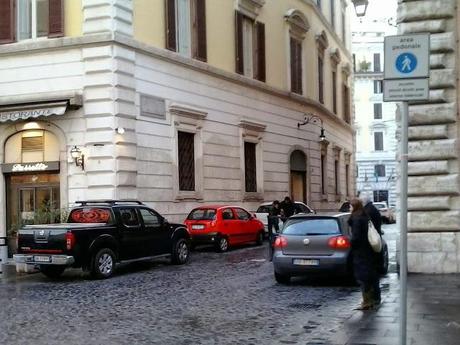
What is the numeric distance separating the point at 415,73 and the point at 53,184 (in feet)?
58.1

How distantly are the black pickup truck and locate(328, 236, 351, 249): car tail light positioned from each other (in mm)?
5437

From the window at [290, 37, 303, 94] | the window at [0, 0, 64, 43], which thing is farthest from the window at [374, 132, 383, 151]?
the window at [0, 0, 64, 43]

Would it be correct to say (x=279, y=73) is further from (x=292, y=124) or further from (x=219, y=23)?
(x=219, y=23)

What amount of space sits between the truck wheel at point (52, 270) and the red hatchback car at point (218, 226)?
21.5 feet

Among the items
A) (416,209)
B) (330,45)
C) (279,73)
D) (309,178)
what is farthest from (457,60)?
(330,45)

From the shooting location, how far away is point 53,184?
73.0ft

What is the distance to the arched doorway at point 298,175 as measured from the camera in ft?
114

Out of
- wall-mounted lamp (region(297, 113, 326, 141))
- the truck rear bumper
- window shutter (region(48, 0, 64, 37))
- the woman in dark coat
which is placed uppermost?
window shutter (region(48, 0, 64, 37))

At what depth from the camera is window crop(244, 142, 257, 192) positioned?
1171 inches

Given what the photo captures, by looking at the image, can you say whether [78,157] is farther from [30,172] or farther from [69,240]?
[69,240]

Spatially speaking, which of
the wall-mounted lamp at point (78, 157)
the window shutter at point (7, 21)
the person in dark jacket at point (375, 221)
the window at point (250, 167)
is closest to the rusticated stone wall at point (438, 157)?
the person in dark jacket at point (375, 221)

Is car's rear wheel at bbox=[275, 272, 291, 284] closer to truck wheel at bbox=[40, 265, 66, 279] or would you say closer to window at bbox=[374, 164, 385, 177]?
truck wheel at bbox=[40, 265, 66, 279]

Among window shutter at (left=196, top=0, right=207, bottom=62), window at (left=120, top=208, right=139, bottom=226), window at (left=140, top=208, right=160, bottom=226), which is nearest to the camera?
window at (left=120, top=208, right=139, bottom=226)

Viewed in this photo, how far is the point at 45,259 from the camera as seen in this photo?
15031mm
